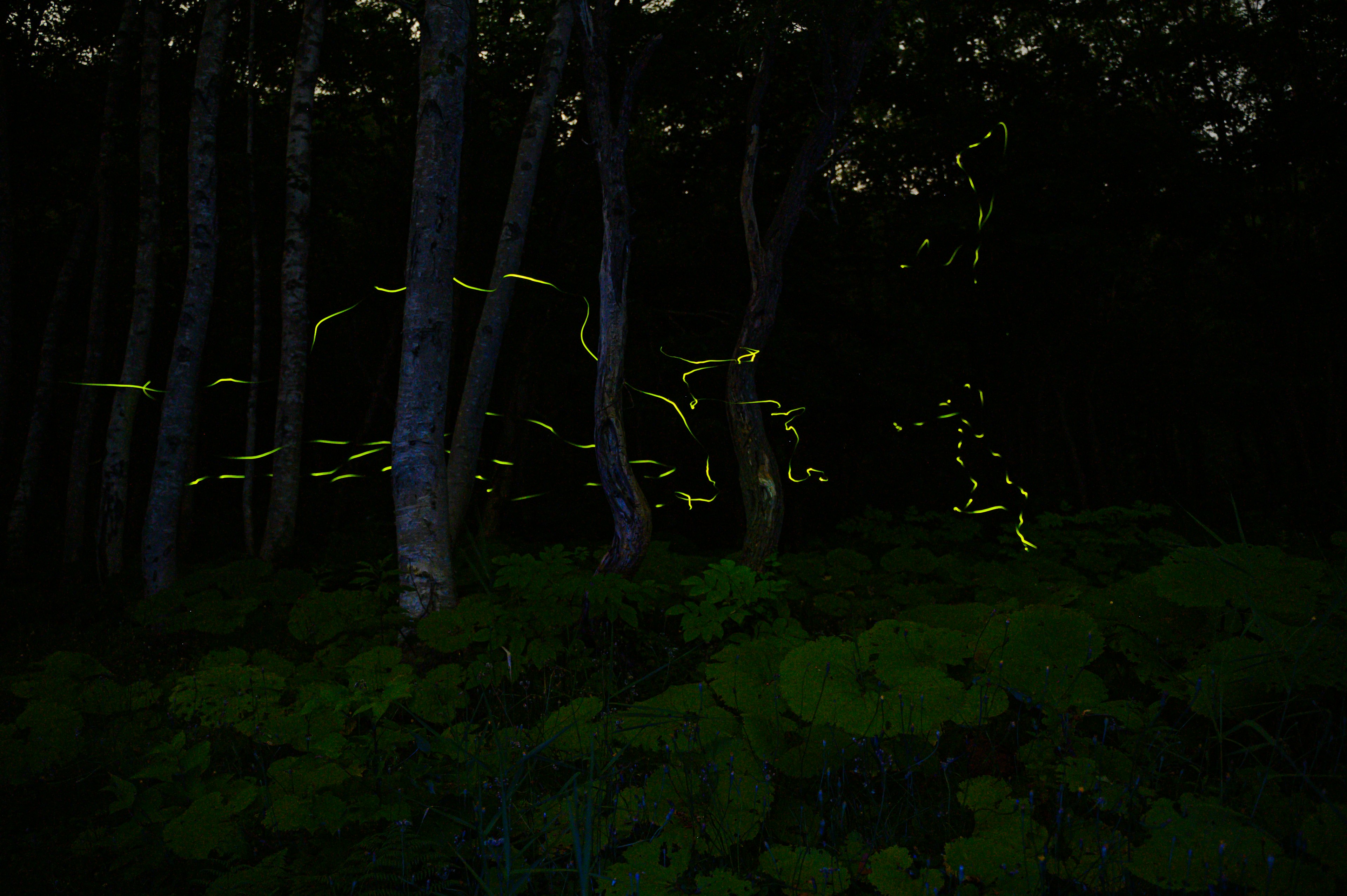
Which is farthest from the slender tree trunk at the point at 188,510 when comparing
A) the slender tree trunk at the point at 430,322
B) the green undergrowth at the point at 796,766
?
the green undergrowth at the point at 796,766

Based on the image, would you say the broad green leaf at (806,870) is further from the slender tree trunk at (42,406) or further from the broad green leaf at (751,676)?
the slender tree trunk at (42,406)

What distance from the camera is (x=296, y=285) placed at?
27.8 feet

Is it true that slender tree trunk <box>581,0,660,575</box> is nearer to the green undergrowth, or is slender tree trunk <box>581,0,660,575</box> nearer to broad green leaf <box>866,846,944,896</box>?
Result: the green undergrowth

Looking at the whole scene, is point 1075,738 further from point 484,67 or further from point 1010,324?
point 1010,324

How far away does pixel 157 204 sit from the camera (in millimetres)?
8531

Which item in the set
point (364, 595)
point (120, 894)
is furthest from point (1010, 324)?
point (120, 894)

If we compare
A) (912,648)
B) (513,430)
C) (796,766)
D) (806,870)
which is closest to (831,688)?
(796,766)

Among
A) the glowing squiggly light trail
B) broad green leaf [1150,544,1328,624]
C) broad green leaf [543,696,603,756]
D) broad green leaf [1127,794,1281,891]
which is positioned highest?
the glowing squiggly light trail

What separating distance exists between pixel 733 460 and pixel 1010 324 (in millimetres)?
6323

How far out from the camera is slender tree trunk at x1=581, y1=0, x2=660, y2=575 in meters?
5.54

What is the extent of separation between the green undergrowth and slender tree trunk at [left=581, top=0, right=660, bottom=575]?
1965mm

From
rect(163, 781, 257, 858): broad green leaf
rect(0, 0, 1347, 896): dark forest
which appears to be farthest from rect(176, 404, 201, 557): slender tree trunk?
rect(163, 781, 257, 858): broad green leaf

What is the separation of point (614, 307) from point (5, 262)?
30.4 ft

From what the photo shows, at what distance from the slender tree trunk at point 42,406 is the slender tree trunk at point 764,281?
30.7 feet
